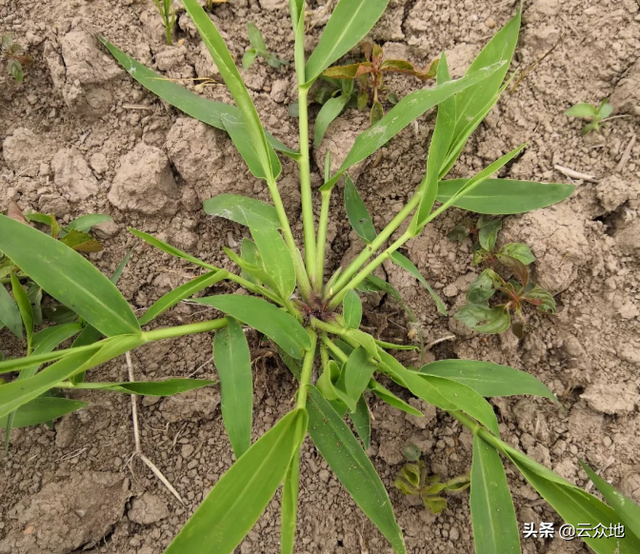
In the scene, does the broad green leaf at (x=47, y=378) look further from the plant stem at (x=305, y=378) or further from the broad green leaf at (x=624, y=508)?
the broad green leaf at (x=624, y=508)

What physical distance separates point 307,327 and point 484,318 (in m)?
0.46

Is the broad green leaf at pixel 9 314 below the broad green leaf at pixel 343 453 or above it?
above

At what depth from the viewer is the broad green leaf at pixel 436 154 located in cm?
102

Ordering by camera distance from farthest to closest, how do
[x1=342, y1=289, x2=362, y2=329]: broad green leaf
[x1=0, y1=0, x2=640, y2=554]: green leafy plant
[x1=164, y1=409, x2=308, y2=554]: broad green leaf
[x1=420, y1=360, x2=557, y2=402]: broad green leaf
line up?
[x1=420, y1=360, x2=557, y2=402]: broad green leaf, [x1=342, y1=289, x2=362, y2=329]: broad green leaf, [x1=0, y1=0, x2=640, y2=554]: green leafy plant, [x1=164, y1=409, x2=308, y2=554]: broad green leaf

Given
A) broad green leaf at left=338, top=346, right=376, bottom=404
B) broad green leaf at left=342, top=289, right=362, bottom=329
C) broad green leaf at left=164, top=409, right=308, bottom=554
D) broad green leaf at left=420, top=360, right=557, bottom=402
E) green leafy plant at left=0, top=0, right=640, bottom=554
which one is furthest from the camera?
broad green leaf at left=420, top=360, right=557, bottom=402

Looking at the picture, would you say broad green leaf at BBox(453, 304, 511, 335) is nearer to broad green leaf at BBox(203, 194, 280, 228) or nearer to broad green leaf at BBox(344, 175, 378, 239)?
broad green leaf at BBox(344, 175, 378, 239)

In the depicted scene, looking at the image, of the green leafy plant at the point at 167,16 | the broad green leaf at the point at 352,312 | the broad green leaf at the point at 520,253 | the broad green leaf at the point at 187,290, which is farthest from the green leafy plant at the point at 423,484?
the green leafy plant at the point at 167,16

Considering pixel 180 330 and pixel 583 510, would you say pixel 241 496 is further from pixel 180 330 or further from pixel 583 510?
pixel 583 510

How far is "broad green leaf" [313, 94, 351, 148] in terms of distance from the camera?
130 cm

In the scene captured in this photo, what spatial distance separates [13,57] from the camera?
4.13ft

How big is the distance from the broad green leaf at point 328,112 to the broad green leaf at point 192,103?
13 cm

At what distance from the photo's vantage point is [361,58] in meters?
1.35

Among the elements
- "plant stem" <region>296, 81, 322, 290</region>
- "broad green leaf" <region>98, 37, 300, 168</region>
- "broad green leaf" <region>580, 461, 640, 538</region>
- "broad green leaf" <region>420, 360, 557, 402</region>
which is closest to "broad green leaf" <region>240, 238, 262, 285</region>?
"plant stem" <region>296, 81, 322, 290</region>

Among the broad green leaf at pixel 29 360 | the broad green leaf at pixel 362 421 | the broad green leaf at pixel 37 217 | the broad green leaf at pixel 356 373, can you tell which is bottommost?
the broad green leaf at pixel 362 421
